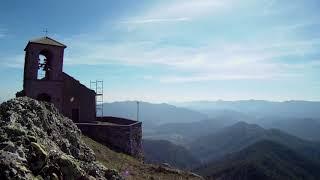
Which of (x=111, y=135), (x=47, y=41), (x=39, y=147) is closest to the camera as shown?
(x=39, y=147)

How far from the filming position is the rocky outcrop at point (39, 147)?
32.1ft

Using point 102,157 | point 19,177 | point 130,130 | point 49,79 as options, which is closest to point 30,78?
point 49,79

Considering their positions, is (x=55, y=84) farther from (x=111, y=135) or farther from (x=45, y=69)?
(x=111, y=135)

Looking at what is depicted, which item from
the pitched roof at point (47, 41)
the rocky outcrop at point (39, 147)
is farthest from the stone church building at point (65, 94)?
the rocky outcrop at point (39, 147)

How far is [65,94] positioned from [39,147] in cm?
3925

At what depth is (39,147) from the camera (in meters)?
10.8

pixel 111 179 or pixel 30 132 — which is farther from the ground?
pixel 30 132

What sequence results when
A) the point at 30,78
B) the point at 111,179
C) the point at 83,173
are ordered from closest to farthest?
the point at 83,173, the point at 111,179, the point at 30,78

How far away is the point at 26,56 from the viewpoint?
46875 mm

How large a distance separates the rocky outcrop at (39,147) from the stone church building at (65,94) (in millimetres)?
25806

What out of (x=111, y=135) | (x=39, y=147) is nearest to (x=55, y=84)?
(x=111, y=135)

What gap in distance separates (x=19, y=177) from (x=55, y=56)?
39167 mm

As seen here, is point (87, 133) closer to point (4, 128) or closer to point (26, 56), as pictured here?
point (26, 56)

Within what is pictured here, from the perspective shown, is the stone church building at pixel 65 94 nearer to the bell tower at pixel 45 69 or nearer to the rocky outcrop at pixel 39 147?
the bell tower at pixel 45 69
